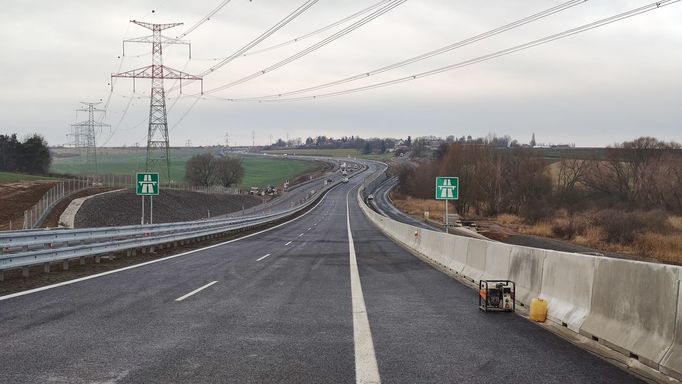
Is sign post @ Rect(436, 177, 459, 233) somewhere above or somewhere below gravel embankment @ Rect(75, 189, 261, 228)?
above

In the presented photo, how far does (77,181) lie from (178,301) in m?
69.4

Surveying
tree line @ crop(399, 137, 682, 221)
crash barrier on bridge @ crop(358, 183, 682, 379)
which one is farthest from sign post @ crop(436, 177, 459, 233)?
tree line @ crop(399, 137, 682, 221)

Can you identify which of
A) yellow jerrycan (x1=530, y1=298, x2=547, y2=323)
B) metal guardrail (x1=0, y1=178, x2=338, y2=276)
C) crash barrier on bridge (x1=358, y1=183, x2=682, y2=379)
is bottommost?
metal guardrail (x1=0, y1=178, x2=338, y2=276)

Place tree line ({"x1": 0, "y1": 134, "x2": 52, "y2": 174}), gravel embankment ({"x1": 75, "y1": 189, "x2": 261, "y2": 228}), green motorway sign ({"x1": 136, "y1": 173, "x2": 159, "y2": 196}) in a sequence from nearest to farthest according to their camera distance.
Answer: green motorway sign ({"x1": 136, "y1": 173, "x2": 159, "y2": 196})
gravel embankment ({"x1": 75, "y1": 189, "x2": 261, "y2": 228})
tree line ({"x1": 0, "y1": 134, "x2": 52, "y2": 174})

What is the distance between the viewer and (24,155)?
10081 centimetres

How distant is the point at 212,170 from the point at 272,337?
119 meters

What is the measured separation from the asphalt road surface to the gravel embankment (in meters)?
37.8

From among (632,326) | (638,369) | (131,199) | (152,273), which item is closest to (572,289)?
(632,326)

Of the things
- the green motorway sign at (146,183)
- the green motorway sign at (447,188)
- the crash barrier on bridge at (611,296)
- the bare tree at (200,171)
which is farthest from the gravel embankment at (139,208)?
the crash barrier on bridge at (611,296)

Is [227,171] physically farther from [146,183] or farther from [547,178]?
[146,183]

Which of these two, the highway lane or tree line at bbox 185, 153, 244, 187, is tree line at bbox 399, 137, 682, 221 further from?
the highway lane

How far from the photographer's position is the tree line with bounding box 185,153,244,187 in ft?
400

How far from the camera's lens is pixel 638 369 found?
633cm

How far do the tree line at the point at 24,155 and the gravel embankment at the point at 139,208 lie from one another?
35.2 meters
